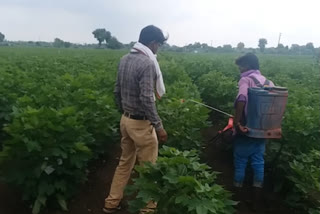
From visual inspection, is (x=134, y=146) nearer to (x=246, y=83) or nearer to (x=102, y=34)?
(x=246, y=83)

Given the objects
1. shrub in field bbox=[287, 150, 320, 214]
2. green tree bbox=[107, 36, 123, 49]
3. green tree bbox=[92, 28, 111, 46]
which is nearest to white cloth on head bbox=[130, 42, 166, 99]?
shrub in field bbox=[287, 150, 320, 214]

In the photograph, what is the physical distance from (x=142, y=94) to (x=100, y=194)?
1.84m

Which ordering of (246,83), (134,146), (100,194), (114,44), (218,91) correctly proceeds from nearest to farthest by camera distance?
(134,146) < (246,83) < (100,194) < (218,91) < (114,44)

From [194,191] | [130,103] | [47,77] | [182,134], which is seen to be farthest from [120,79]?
[47,77]

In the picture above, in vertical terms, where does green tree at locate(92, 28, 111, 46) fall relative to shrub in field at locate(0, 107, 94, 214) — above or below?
below

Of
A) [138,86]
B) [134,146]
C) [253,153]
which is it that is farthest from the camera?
[253,153]

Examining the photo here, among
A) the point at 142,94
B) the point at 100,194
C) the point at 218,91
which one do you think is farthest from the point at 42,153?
the point at 218,91

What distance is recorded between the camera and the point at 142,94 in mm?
3789

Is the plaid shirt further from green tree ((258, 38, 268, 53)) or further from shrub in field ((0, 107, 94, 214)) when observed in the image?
green tree ((258, 38, 268, 53))

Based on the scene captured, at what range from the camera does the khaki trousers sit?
13.3 feet

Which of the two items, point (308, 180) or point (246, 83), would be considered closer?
point (308, 180)

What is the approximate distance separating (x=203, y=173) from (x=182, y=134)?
2.16 metres

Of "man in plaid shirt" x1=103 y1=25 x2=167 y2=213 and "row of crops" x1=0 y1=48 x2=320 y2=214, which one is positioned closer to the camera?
"row of crops" x1=0 y1=48 x2=320 y2=214

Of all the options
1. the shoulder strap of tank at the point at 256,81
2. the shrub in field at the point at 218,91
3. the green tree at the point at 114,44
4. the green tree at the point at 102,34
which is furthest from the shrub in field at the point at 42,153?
the green tree at the point at 102,34
